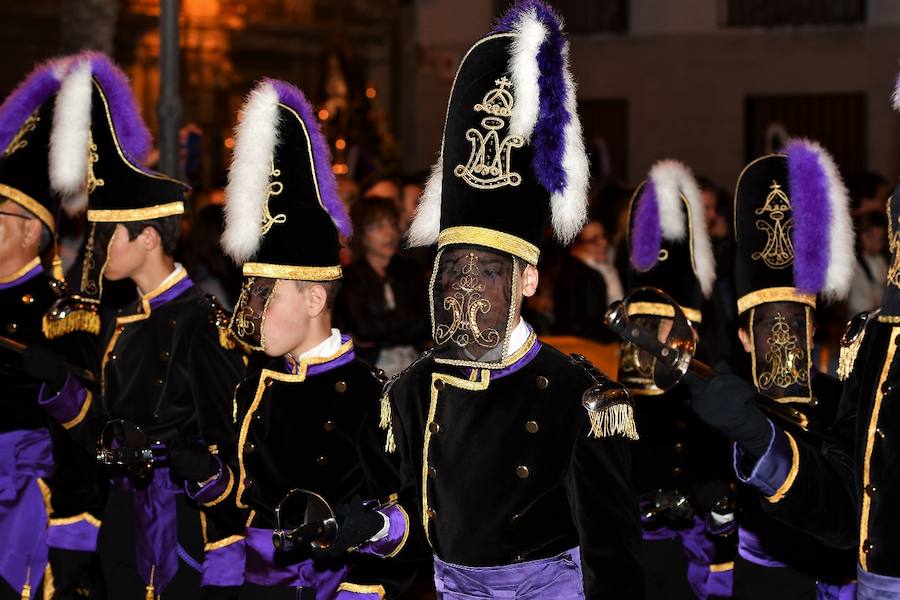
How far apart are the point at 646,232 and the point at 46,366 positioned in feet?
9.59

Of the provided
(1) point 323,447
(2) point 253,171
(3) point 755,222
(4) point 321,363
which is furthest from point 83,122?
(3) point 755,222

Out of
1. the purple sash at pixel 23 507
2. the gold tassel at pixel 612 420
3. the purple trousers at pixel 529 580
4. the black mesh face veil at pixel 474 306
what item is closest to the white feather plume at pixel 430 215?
the black mesh face veil at pixel 474 306

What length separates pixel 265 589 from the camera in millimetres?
5281

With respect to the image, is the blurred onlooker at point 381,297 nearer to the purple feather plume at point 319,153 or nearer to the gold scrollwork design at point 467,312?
the purple feather plume at point 319,153

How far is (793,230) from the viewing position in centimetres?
604

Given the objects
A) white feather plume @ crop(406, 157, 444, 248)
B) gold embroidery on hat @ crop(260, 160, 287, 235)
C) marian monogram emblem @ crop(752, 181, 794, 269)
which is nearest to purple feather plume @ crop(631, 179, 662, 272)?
marian monogram emblem @ crop(752, 181, 794, 269)

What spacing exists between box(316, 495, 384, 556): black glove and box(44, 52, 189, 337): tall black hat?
2389 mm

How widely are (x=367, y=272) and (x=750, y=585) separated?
390cm

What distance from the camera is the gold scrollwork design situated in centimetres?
432

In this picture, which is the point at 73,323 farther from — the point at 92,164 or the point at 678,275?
the point at 678,275

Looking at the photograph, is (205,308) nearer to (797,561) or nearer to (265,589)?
(265,589)

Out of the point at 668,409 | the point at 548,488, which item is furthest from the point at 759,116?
the point at 548,488

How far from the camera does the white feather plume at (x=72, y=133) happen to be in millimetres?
6574

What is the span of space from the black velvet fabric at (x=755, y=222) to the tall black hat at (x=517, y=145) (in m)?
2.02
